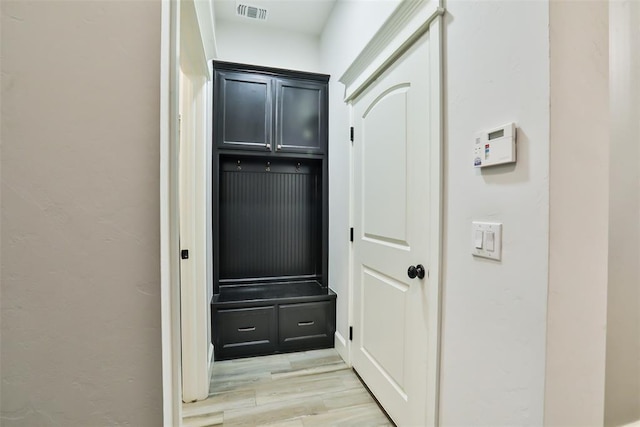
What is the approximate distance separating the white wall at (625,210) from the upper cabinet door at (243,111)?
2235mm

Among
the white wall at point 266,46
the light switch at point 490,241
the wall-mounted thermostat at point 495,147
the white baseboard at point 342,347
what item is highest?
the white wall at point 266,46

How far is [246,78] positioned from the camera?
2428 millimetres

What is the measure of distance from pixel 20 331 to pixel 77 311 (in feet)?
0.33

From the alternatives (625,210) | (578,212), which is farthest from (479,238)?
(625,210)

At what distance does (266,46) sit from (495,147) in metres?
2.60

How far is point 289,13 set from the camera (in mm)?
2502

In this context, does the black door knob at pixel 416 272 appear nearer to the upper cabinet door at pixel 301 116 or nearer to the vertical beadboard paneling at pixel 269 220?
the vertical beadboard paneling at pixel 269 220

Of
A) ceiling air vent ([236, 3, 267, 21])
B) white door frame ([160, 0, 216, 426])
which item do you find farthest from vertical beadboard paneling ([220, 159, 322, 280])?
ceiling air vent ([236, 3, 267, 21])

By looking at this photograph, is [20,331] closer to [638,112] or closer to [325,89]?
[638,112]

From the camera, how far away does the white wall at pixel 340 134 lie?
2013mm

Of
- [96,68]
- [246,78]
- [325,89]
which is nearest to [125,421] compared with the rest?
[96,68]

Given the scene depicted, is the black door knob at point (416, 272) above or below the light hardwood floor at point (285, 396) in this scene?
above

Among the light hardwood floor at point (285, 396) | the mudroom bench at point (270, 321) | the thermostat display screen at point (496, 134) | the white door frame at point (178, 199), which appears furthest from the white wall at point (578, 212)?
the mudroom bench at point (270, 321)

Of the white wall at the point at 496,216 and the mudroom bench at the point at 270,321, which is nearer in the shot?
the white wall at the point at 496,216
